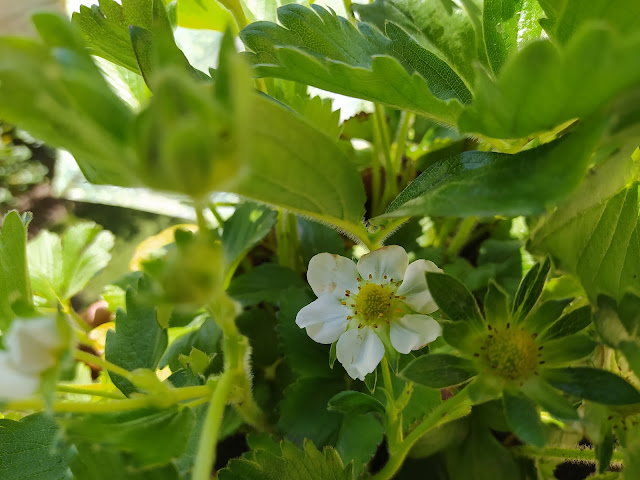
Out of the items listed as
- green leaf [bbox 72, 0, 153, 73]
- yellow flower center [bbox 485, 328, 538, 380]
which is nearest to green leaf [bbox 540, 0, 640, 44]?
yellow flower center [bbox 485, 328, 538, 380]

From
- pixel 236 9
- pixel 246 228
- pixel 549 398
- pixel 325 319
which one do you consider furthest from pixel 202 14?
pixel 549 398

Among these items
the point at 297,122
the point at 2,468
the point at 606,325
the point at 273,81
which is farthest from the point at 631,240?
the point at 2,468

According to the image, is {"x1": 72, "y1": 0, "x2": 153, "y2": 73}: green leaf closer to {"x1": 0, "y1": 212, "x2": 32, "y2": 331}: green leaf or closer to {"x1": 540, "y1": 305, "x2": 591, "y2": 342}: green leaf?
{"x1": 0, "y1": 212, "x2": 32, "y2": 331}: green leaf

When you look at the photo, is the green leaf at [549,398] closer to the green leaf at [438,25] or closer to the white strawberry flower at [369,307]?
the white strawberry flower at [369,307]

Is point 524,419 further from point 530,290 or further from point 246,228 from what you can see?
point 246,228

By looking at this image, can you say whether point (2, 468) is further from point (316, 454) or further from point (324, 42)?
point (324, 42)

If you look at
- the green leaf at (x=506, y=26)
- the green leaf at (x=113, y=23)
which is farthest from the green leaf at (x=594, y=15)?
the green leaf at (x=113, y=23)
